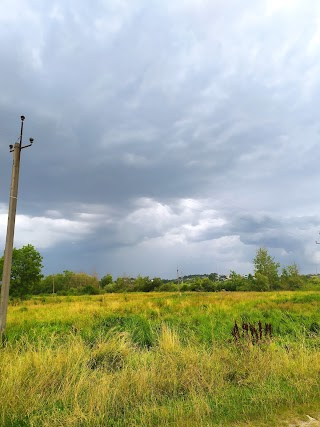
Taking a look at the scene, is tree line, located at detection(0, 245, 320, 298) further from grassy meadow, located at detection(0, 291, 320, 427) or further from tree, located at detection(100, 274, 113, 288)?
grassy meadow, located at detection(0, 291, 320, 427)

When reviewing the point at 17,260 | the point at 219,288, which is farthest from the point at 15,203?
the point at 219,288

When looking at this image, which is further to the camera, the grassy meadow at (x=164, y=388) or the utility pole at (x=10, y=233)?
the utility pole at (x=10, y=233)

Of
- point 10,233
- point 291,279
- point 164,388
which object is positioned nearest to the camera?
point 164,388

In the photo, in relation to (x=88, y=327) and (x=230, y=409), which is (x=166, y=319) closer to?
(x=88, y=327)

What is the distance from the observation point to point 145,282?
8119 centimetres

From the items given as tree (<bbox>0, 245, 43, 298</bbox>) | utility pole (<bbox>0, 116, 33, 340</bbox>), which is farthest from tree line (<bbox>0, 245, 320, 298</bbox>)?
utility pole (<bbox>0, 116, 33, 340</bbox>)

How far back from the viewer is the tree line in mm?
46594

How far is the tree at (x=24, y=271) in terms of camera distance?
4544cm

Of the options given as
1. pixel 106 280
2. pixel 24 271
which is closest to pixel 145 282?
pixel 106 280

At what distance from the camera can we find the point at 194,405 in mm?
4742

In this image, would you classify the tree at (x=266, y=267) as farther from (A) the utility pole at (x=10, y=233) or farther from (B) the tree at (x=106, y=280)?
(A) the utility pole at (x=10, y=233)

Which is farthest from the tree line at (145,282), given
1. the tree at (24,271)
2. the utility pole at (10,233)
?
the utility pole at (10,233)

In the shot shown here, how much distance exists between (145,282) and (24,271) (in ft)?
128

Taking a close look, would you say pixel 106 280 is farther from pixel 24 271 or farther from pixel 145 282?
pixel 24 271
